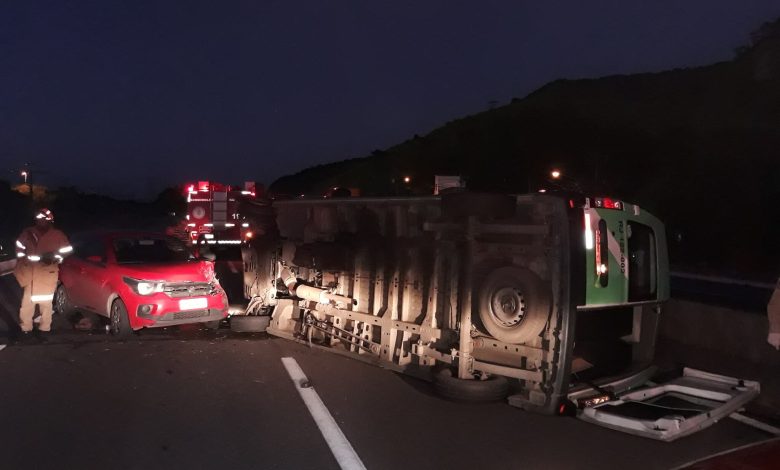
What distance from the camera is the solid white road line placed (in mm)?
5070

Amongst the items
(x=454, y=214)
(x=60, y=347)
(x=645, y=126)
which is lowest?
(x=60, y=347)

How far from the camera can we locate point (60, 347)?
915cm

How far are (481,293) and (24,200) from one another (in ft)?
222

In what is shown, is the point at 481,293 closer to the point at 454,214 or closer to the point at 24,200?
the point at 454,214

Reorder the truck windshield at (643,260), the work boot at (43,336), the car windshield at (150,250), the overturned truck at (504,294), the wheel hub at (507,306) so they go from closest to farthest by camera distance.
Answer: the overturned truck at (504,294)
the wheel hub at (507,306)
the truck windshield at (643,260)
the work boot at (43,336)
the car windshield at (150,250)

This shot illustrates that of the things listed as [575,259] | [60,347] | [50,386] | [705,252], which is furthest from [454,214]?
[705,252]

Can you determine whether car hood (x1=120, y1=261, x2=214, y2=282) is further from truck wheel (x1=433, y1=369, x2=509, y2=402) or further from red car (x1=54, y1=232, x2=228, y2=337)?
truck wheel (x1=433, y1=369, x2=509, y2=402)

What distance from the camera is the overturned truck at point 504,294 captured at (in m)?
6.08

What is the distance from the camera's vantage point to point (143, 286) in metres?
9.52

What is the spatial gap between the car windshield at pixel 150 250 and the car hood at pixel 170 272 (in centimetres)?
39

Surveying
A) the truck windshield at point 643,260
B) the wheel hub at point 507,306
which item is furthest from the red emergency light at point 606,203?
the wheel hub at point 507,306

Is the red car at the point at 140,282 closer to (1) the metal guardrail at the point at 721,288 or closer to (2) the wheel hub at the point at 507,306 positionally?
(2) the wheel hub at the point at 507,306

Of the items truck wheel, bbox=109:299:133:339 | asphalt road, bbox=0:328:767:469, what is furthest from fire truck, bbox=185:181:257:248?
asphalt road, bbox=0:328:767:469

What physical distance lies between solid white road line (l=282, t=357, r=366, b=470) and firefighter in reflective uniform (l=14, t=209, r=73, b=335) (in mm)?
4317
